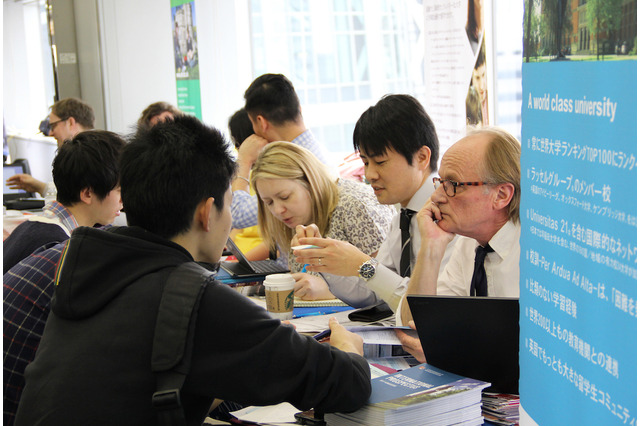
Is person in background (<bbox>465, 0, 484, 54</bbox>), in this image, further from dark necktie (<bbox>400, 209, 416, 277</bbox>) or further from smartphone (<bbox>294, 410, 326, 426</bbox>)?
smartphone (<bbox>294, 410, 326, 426</bbox>)

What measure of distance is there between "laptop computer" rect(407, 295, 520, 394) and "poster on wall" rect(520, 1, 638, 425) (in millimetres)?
458

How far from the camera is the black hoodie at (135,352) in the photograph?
4.50ft

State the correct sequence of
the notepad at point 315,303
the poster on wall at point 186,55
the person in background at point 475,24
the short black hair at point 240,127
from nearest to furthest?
1. the notepad at point 315,303
2. the person in background at point 475,24
3. the short black hair at point 240,127
4. the poster on wall at point 186,55

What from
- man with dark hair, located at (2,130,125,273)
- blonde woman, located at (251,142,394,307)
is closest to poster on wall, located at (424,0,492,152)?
blonde woman, located at (251,142,394,307)

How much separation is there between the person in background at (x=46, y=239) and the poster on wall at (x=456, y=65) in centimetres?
184

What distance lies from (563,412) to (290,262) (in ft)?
7.67

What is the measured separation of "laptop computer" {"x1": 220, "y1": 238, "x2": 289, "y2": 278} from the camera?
120 inches

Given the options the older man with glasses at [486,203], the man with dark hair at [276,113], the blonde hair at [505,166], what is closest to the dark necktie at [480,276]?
the older man with glasses at [486,203]

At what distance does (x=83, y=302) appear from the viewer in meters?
1.41

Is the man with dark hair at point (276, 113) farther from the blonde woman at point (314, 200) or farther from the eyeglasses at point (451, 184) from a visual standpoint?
the eyeglasses at point (451, 184)

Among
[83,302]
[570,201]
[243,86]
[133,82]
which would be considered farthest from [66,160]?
[133,82]

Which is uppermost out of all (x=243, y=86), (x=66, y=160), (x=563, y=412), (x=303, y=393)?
(x=243, y=86)

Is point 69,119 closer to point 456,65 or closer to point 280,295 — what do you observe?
point 456,65

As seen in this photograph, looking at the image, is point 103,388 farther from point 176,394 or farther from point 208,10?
point 208,10
